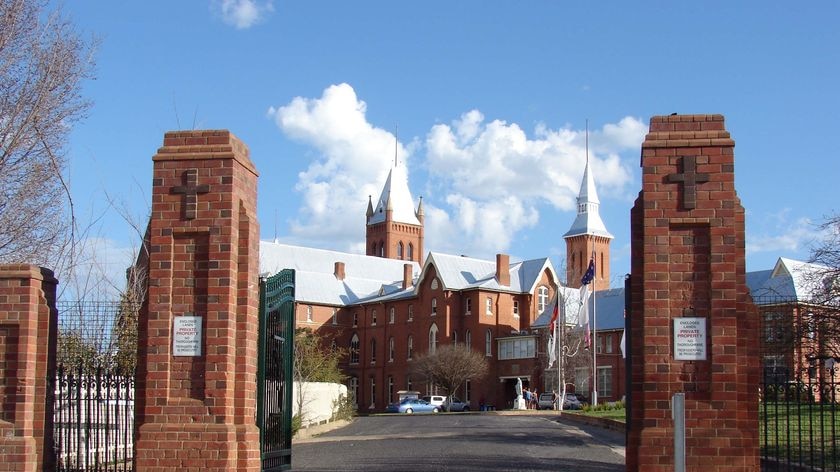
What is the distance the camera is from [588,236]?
107 m

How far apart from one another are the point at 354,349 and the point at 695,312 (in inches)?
3259

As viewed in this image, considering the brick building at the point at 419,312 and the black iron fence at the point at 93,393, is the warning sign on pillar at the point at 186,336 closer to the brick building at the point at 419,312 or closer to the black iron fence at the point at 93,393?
the black iron fence at the point at 93,393

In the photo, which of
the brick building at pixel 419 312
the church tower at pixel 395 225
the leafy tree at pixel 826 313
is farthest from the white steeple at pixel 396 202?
the leafy tree at pixel 826 313

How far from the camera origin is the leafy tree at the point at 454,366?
74.6 meters

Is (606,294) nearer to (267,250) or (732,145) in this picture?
(267,250)

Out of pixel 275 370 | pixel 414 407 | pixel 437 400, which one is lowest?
pixel 414 407

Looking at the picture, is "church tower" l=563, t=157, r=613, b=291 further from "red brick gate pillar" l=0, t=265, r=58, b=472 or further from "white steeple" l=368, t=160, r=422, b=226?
"red brick gate pillar" l=0, t=265, r=58, b=472

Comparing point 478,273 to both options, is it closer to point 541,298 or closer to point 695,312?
point 541,298

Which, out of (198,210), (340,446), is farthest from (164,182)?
(340,446)

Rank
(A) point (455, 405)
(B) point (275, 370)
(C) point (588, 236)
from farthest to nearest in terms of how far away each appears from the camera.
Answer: (C) point (588, 236) < (A) point (455, 405) < (B) point (275, 370)

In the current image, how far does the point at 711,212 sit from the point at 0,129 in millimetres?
11868

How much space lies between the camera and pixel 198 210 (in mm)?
10688

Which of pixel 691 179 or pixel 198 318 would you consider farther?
pixel 198 318

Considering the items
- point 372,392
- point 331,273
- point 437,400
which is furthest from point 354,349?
point 437,400
